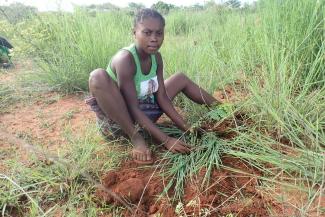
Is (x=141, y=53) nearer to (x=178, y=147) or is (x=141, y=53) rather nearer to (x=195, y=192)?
(x=178, y=147)

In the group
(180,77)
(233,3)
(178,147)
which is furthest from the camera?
(233,3)

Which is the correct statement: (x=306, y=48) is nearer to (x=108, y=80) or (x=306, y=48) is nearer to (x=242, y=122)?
(x=242, y=122)

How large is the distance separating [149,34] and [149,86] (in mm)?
323

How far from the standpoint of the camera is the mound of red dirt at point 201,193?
148cm

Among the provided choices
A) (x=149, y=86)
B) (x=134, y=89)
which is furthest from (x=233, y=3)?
(x=134, y=89)

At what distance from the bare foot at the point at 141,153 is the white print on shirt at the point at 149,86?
0.34 metres

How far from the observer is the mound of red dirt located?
1.48m

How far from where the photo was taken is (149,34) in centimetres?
196

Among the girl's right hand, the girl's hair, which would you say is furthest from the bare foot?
the girl's hair

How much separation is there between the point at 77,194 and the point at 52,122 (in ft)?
3.23

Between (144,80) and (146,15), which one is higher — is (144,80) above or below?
below

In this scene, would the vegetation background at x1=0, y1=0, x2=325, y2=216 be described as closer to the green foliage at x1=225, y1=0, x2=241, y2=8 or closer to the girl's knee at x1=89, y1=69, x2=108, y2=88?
the green foliage at x1=225, y1=0, x2=241, y2=8

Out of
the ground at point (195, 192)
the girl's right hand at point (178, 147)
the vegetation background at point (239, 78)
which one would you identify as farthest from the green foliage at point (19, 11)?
the girl's right hand at point (178, 147)

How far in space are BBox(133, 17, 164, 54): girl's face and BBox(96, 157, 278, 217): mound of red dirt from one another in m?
0.65
